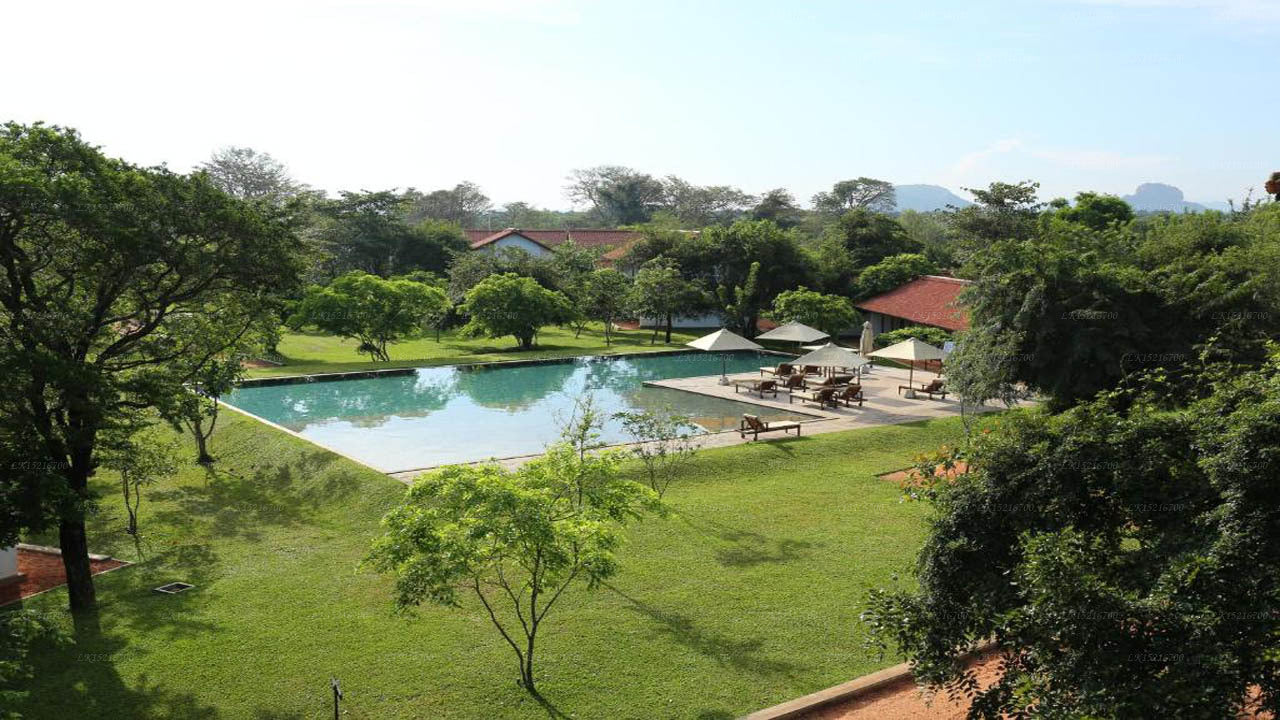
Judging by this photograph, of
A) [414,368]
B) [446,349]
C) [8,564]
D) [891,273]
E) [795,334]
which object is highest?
[891,273]

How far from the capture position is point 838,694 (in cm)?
802

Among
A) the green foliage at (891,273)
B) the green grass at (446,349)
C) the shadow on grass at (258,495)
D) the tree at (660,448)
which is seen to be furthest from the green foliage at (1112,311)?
the green foliage at (891,273)

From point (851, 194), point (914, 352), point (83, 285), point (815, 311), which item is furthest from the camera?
point (851, 194)

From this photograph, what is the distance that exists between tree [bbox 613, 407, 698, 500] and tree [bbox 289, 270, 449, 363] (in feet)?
51.9

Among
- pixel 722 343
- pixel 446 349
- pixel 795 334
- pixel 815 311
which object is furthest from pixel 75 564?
pixel 815 311

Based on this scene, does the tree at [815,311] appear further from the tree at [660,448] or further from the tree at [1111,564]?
the tree at [1111,564]

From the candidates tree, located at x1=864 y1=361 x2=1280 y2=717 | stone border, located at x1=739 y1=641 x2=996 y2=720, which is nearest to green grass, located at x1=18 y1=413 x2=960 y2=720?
stone border, located at x1=739 y1=641 x2=996 y2=720

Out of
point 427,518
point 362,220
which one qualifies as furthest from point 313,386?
point 362,220

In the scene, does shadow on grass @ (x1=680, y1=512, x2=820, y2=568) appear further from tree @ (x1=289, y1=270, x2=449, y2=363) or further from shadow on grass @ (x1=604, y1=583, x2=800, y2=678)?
tree @ (x1=289, y1=270, x2=449, y2=363)

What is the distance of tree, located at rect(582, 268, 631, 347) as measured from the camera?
34906 millimetres

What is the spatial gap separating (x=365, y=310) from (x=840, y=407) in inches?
636

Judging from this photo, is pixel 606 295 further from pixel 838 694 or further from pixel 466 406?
pixel 838 694

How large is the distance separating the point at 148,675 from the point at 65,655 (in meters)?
1.23

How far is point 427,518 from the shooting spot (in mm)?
7711
